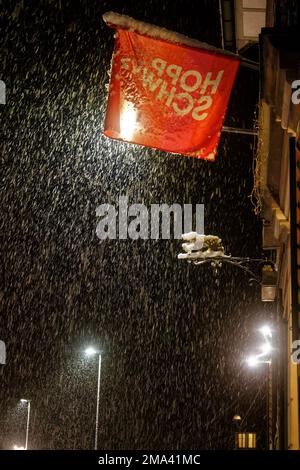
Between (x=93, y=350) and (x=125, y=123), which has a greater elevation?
(x=93, y=350)

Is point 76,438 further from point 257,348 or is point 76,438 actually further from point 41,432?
point 257,348

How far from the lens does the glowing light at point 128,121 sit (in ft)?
37.2

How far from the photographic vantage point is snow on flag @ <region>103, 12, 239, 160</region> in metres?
11.0

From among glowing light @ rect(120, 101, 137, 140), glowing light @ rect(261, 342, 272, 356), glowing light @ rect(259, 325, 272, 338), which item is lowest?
glowing light @ rect(261, 342, 272, 356)

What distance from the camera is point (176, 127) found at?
11.3m

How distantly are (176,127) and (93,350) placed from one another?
88.5ft

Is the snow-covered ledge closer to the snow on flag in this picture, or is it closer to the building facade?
the building facade

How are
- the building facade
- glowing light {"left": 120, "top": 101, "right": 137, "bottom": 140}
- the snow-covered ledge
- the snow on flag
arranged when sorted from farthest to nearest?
1. the snow-covered ledge
2. glowing light {"left": 120, "top": 101, "right": 137, "bottom": 140}
3. the snow on flag
4. the building facade

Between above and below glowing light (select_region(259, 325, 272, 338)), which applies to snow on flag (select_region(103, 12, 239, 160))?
above

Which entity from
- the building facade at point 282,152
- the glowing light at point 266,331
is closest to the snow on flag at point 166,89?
the building facade at point 282,152

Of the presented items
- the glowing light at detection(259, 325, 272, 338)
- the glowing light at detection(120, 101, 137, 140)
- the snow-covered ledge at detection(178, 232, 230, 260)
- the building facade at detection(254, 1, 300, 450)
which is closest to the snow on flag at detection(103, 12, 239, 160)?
the glowing light at detection(120, 101, 137, 140)

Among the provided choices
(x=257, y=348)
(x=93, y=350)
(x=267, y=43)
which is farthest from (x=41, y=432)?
(x=267, y=43)

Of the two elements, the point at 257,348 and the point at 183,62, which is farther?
the point at 257,348

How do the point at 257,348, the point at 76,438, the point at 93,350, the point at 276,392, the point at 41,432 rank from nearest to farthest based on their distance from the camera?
the point at 276,392, the point at 257,348, the point at 93,350, the point at 76,438, the point at 41,432
